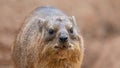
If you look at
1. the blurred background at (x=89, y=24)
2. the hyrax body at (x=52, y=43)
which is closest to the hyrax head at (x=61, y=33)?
the hyrax body at (x=52, y=43)

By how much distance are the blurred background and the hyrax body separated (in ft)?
14.2

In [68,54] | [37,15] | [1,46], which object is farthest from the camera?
[1,46]

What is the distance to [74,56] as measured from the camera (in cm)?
640

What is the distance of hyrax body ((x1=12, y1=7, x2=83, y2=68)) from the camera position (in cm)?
620

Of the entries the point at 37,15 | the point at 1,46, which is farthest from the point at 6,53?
the point at 37,15

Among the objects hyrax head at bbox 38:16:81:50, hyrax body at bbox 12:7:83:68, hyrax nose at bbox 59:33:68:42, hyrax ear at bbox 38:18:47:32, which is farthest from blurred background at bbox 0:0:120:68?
hyrax nose at bbox 59:33:68:42

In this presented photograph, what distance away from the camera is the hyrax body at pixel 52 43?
20.3 feet

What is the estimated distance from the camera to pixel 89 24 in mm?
12188

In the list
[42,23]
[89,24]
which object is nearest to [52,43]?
[42,23]

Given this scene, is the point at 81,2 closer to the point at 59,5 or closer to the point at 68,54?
the point at 59,5

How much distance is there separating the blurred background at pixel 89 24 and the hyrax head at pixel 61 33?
4835mm

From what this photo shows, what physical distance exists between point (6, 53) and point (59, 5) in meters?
1.75

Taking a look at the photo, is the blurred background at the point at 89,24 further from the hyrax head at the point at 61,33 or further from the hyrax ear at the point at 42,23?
the hyrax head at the point at 61,33

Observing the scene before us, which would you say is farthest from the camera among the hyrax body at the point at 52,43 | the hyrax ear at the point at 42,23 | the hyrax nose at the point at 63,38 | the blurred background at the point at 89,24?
the blurred background at the point at 89,24
